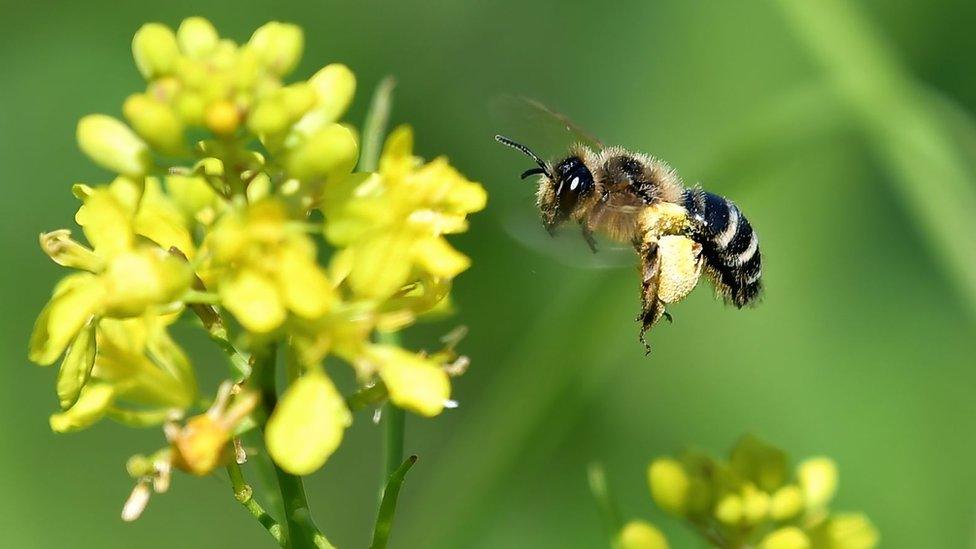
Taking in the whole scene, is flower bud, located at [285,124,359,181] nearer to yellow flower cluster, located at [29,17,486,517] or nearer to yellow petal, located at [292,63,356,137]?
yellow flower cluster, located at [29,17,486,517]

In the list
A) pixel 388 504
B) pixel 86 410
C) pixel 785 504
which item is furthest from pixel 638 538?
pixel 86 410

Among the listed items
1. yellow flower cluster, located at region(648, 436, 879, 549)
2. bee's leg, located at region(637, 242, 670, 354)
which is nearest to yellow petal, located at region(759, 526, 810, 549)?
yellow flower cluster, located at region(648, 436, 879, 549)

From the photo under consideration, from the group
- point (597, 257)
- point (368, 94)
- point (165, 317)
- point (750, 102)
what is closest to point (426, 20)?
point (368, 94)

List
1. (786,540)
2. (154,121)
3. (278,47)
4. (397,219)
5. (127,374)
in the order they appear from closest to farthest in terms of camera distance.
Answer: (154,121)
(397,219)
(278,47)
(127,374)
(786,540)

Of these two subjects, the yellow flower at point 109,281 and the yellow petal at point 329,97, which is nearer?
the yellow flower at point 109,281

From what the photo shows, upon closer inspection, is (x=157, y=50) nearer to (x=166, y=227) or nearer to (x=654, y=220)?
(x=166, y=227)

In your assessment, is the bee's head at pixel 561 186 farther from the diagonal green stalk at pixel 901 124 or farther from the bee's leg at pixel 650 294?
the diagonal green stalk at pixel 901 124

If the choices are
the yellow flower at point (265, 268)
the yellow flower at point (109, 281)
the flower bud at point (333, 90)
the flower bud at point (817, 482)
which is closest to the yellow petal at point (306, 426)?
the yellow flower at point (265, 268)
